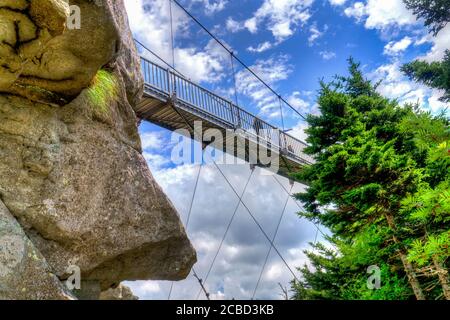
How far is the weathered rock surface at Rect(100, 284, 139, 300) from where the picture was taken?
372 inches

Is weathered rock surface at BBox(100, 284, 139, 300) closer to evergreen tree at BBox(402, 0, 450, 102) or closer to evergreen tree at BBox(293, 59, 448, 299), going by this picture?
evergreen tree at BBox(293, 59, 448, 299)

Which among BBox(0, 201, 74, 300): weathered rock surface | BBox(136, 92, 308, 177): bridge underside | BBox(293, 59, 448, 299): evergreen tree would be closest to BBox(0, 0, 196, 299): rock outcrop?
BBox(0, 201, 74, 300): weathered rock surface

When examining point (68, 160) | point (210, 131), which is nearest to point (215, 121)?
point (210, 131)

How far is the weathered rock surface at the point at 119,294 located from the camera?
9.45 m

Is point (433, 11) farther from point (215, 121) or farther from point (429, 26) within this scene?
point (215, 121)

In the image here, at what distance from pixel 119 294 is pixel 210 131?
6.24 m

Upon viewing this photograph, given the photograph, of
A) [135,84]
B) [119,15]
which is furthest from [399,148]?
[119,15]

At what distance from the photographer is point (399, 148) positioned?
8.61 meters

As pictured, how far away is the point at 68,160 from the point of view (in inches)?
191

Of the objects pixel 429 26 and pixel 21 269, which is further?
pixel 429 26

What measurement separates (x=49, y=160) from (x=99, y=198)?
0.83 meters

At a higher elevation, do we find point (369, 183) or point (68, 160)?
point (369, 183)

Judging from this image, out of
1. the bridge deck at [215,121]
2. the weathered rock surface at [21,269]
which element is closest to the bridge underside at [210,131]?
the bridge deck at [215,121]
